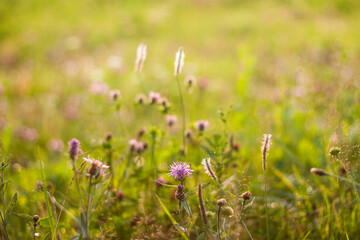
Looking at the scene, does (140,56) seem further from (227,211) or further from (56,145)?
(56,145)

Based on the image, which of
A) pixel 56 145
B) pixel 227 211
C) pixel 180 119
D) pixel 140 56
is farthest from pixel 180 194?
pixel 180 119

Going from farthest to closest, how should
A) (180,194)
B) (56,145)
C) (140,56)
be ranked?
(56,145) → (140,56) → (180,194)

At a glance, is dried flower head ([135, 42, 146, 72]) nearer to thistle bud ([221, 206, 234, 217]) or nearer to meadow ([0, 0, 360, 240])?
meadow ([0, 0, 360, 240])

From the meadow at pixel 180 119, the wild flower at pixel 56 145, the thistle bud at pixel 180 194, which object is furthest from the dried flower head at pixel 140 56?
the wild flower at pixel 56 145

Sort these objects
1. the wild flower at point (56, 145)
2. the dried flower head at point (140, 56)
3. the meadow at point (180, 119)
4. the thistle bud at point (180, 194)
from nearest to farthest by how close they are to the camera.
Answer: the thistle bud at point (180, 194) < the meadow at point (180, 119) < the dried flower head at point (140, 56) < the wild flower at point (56, 145)

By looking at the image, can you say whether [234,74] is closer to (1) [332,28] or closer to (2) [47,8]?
(1) [332,28]

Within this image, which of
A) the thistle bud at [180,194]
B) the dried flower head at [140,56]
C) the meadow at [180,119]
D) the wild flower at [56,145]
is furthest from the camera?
the wild flower at [56,145]

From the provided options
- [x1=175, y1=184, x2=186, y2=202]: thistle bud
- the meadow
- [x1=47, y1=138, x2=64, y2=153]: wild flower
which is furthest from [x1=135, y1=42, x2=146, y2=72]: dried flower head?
[x1=47, y1=138, x2=64, y2=153]: wild flower

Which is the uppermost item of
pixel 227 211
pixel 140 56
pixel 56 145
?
pixel 140 56

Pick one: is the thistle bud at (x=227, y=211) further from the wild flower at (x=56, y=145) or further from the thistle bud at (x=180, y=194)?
the wild flower at (x=56, y=145)

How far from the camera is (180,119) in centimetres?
281

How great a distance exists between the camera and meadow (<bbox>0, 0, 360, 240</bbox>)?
3.56 feet

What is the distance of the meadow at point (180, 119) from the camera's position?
1.08 m

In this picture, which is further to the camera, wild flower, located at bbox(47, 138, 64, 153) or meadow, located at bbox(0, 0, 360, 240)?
wild flower, located at bbox(47, 138, 64, 153)
